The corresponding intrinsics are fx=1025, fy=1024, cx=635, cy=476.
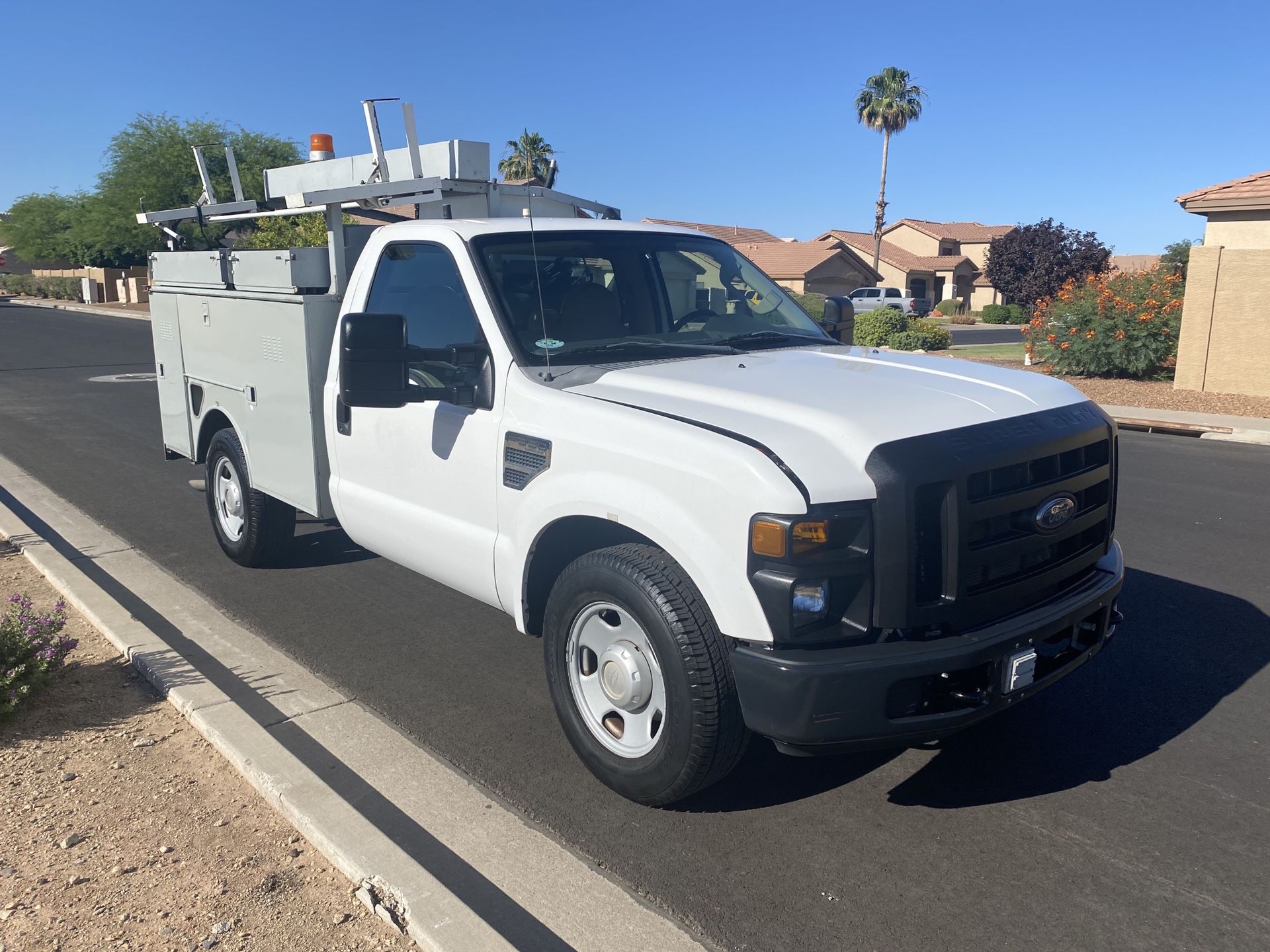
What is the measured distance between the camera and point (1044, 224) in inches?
1933

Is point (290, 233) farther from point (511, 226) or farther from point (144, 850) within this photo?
point (144, 850)

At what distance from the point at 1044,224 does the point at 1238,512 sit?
45.2 meters

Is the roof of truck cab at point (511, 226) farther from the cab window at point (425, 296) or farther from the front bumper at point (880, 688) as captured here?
the front bumper at point (880, 688)

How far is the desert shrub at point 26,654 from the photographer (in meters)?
4.04

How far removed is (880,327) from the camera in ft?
87.0

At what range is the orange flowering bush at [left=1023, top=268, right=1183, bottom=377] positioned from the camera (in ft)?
59.0

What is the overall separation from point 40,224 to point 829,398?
75648mm

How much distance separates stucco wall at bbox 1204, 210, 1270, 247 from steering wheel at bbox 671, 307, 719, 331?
1610 centimetres

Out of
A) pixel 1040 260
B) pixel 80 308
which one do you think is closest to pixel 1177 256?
pixel 1040 260

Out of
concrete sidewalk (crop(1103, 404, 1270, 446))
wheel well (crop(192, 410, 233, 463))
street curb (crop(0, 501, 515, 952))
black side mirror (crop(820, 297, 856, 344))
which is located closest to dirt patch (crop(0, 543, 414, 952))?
street curb (crop(0, 501, 515, 952))

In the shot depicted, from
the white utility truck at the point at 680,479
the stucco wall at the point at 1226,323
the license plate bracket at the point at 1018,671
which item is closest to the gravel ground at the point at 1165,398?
the stucco wall at the point at 1226,323

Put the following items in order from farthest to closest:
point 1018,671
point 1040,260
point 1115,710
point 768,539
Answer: point 1040,260
point 1115,710
point 1018,671
point 768,539

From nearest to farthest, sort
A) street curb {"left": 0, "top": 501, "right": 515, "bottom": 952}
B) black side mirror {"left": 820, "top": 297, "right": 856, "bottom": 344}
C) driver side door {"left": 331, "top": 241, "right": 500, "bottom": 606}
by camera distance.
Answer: street curb {"left": 0, "top": 501, "right": 515, "bottom": 952}, driver side door {"left": 331, "top": 241, "right": 500, "bottom": 606}, black side mirror {"left": 820, "top": 297, "right": 856, "bottom": 344}

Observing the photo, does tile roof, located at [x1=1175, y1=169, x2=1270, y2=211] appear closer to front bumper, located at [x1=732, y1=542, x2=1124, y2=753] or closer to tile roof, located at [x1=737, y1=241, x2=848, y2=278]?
front bumper, located at [x1=732, y1=542, x2=1124, y2=753]
